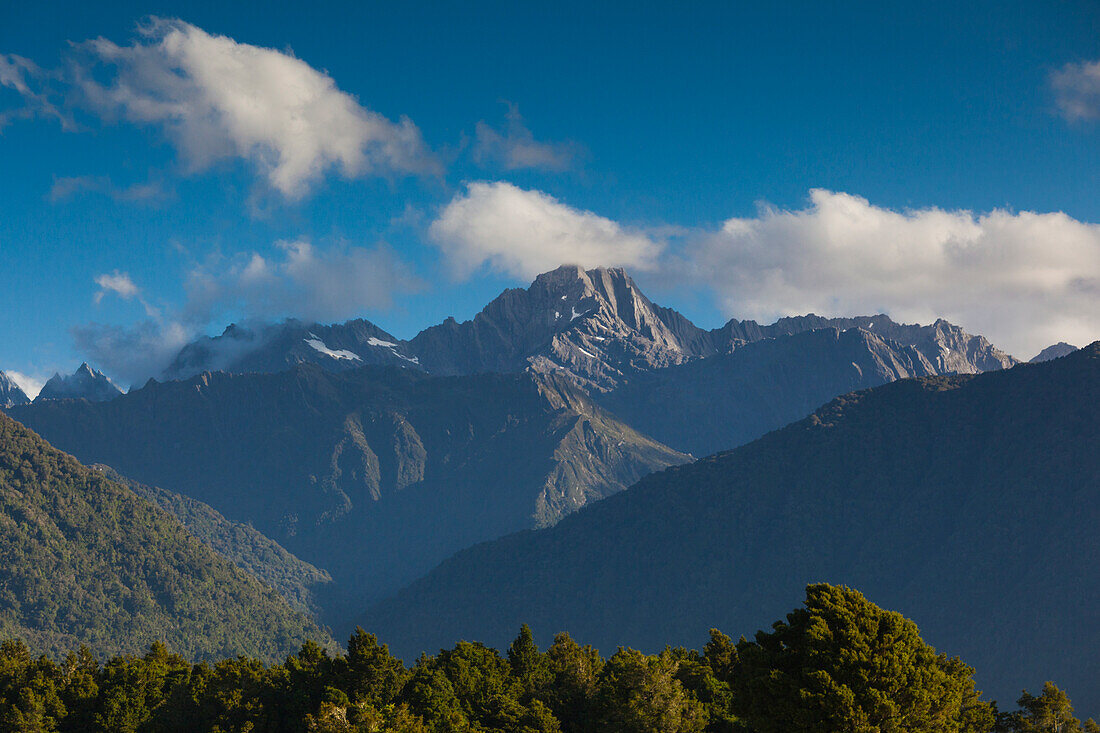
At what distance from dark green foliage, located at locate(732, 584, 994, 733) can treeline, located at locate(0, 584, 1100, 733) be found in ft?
0.37

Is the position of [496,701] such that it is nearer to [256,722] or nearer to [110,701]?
[256,722]

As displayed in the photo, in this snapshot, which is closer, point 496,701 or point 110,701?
point 496,701

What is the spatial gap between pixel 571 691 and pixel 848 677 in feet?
260

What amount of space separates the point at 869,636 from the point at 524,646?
104 m

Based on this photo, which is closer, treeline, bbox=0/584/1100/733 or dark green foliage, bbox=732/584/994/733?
dark green foliage, bbox=732/584/994/733

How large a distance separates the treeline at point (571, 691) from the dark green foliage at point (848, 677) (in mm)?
113

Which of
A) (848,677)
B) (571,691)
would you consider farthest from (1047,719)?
(571,691)

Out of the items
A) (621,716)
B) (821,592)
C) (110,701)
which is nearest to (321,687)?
(110,701)

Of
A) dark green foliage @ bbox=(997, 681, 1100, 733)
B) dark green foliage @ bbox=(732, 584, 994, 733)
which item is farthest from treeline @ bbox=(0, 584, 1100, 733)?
dark green foliage @ bbox=(997, 681, 1100, 733)

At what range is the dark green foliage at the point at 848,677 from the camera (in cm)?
7319

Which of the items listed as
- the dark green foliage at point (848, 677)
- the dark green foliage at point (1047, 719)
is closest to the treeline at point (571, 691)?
the dark green foliage at point (848, 677)

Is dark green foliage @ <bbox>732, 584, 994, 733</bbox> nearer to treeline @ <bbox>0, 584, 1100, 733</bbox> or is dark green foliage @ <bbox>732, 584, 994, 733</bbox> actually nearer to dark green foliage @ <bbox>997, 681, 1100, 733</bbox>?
treeline @ <bbox>0, 584, 1100, 733</bbox>

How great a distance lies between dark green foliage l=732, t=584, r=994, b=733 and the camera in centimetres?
7319

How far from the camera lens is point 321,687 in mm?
144875
